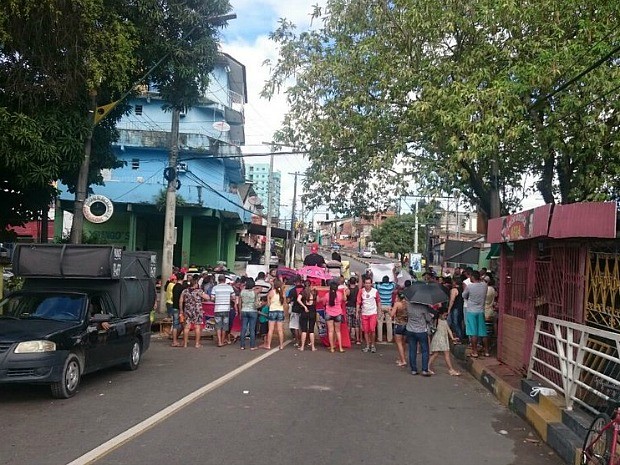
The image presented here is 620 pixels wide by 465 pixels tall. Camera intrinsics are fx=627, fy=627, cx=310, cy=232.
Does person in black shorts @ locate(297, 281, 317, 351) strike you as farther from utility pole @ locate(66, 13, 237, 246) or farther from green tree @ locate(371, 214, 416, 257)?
green tree @ locate(371, 214, 416, 257)

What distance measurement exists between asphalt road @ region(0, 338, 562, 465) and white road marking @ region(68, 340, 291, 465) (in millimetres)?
64

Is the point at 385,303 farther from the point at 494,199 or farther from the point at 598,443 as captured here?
the point at 598,443

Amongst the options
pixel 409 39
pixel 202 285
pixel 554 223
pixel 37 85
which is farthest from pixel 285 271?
pixel 554 223

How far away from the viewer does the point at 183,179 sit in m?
35.4

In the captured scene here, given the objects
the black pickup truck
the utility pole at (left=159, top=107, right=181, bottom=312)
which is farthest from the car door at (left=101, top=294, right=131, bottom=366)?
the utility pole at (left=159, top=107, right=181, bottom=312)

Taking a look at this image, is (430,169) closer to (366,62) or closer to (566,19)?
(366,62)

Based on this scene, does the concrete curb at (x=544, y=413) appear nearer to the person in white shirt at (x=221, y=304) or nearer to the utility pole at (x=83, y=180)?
the person in white shirt at (x=221, y=304)

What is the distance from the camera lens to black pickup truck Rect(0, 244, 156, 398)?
8.23 meters

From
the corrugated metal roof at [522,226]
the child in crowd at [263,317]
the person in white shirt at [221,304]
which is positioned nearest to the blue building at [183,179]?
the child in crowd at [263,317]

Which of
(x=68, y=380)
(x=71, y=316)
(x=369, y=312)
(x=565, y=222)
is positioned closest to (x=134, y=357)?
(x=71, y=316)

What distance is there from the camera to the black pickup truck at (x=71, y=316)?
8.23m

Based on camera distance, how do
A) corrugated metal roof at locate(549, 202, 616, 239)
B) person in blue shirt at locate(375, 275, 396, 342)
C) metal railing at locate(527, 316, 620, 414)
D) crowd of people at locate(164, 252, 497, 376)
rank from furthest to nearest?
person in blue shirt at locate(375, 275, 396, 342)
crowd of people at locate(164, 252, 497, 376)
corrugated metal roof at locate(549, 202, 616, 239)
metal railing at locate(527, 316, 620, 414)

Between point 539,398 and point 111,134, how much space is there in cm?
1221

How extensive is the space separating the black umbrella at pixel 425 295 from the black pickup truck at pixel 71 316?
16.5ft
